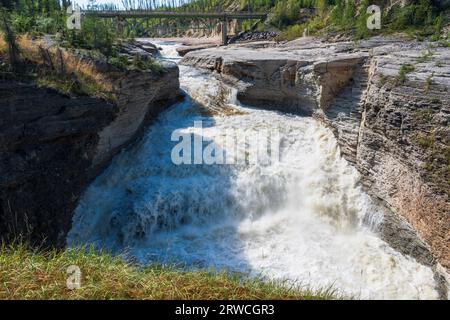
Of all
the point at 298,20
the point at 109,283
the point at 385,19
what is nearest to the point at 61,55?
the point at 109,283

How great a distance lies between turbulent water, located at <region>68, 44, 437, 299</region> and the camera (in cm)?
866

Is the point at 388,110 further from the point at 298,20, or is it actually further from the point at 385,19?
the point at 298,20

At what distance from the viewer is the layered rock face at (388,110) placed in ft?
27.0

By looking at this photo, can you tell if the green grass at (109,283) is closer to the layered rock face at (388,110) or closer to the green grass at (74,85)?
the green grass at (74,85)

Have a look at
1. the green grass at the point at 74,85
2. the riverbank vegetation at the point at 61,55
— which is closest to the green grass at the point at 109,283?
the green grass at the point at 74,85

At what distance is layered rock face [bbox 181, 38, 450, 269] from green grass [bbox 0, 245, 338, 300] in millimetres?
5247

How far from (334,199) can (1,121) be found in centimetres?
839

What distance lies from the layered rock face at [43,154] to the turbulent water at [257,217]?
1.59 m

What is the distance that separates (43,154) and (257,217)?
18.7 ft

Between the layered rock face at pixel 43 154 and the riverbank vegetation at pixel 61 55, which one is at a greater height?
the riverbank vegetation at pixel 61 55

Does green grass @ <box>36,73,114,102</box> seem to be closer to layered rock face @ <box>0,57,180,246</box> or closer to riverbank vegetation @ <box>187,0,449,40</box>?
layered rock face @ <box>0,57,180,246</box>

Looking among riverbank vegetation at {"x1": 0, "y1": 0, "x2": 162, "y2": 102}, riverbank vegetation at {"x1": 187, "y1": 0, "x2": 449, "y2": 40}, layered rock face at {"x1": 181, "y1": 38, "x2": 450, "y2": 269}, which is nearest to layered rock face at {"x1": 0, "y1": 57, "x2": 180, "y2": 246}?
riverbank vegetation at {"x1": 0, "y1": 0, "x2": 162, "y2": 102}
